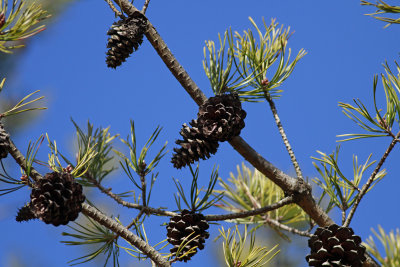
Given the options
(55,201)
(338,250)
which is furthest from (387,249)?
(55,201)

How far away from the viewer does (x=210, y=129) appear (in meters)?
0.98

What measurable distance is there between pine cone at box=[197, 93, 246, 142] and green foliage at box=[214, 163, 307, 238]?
41cm

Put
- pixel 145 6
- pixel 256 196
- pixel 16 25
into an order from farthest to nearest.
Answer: pixel 256 196
pixel 145 6
pixel 16 25

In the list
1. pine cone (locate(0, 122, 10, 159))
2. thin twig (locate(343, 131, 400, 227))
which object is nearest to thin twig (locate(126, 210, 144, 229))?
pine cone (locate(0, 122, 10, 159))

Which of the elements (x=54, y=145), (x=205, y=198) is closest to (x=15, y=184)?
(x=54, y=145)

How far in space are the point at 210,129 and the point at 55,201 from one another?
1.01 feet

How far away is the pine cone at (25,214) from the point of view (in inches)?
35.7

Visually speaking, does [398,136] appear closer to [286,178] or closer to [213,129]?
[286,178]

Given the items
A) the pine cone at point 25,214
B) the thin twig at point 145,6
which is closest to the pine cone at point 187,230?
the pine cone at point 25,214

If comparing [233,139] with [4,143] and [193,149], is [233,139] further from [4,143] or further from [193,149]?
[4,143]

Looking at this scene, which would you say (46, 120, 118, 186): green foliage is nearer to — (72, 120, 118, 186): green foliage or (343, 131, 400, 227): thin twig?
(72, 120, 118, 186): green foliage

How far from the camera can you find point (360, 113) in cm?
102

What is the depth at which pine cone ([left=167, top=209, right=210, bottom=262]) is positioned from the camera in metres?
1.00

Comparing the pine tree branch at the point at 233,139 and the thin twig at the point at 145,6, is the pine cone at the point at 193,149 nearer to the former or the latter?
the pine tree branch at the point at 233,139
